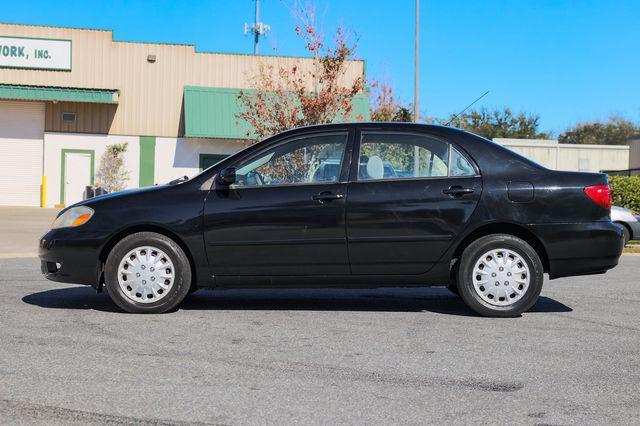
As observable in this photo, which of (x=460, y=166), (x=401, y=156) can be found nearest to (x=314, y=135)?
(x=401, y=156)

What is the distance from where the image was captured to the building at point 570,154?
3584cm

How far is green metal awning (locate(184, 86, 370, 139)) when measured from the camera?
29.7m

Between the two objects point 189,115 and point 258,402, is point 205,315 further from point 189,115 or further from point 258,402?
point 189,115

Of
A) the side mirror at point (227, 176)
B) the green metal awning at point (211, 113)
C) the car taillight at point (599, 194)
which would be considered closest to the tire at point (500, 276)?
the car taillight at point (599, 194)

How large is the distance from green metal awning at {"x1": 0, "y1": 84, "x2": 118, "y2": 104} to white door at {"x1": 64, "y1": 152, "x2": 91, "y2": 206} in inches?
96.1

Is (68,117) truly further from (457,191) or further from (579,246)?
(579,246)

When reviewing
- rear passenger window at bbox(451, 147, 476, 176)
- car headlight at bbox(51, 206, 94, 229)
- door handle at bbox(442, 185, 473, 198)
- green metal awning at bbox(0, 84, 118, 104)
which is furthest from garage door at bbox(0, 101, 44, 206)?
door handle at bbox(442, 185, 473, 198)

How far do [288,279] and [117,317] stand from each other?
147 cm

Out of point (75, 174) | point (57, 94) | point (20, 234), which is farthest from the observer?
point (75, 174)

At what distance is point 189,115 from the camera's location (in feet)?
97.9

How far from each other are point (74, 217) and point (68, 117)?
1006 inches

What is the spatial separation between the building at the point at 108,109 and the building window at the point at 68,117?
4 centimetres

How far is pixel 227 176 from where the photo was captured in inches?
251

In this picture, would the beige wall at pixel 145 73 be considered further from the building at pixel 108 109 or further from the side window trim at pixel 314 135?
the side window trim at pixel 314 135
